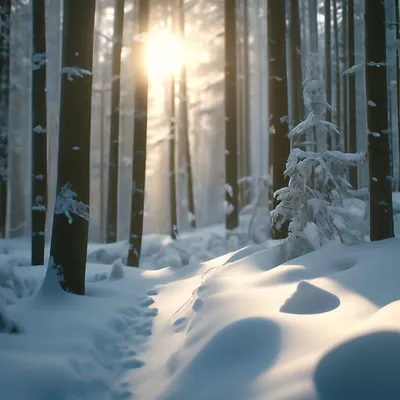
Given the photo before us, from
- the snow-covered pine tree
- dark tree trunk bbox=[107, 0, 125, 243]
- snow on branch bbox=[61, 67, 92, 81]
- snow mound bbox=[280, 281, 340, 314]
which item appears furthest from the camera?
dark tree trunk bbox=[107, 0, 125, 243]

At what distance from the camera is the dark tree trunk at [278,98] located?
8.78 m

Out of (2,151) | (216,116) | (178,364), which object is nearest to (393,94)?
(216,116)

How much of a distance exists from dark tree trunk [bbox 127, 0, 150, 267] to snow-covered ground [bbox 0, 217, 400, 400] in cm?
353

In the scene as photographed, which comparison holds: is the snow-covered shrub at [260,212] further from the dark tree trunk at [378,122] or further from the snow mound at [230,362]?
the snow mound at [230,362]

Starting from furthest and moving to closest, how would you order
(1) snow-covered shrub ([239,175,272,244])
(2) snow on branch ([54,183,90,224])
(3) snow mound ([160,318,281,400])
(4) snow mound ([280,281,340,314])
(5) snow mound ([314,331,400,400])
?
(1) snow-covered shrub ([239,175,272,244]) → (2) snow on branch ([54,183,90,224]) → (4) snow mound ([280,281,340,314]) → (3) snow mound ([160,318,281,400]) → (5) snow mound ([314,331,400,400])

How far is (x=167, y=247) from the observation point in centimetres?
1296

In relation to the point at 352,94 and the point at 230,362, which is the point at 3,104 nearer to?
the point at 352,94

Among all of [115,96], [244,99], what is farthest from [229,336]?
[244,99]

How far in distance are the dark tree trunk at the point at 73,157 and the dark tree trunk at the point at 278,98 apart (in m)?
4.31

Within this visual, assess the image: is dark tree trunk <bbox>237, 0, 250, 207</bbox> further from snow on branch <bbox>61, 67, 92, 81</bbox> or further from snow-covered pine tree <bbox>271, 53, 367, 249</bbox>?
snow on branch <bbox>61, 67, 92, 81</bbox>

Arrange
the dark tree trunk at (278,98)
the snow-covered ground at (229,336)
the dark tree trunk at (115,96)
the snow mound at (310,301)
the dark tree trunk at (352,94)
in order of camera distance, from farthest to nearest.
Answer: the dark tree trunk at (352,94) → the dark tree trunk at (115,96) → the dark tree trunk at (278,98) → the snow mound at (310,301) → the snow-covered ground at (229,336)

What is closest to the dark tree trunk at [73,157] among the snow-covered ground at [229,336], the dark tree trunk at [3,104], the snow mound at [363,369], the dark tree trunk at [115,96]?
the snow-covered ground at [229,336]

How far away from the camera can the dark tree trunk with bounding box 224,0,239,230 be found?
41.8ft

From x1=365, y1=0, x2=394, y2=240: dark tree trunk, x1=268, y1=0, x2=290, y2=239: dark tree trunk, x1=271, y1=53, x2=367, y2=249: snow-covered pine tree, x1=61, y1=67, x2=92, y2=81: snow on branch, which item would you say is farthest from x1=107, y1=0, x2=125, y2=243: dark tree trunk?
x1=365, y1=0, x2=394, y2=240: dark tree trunk
